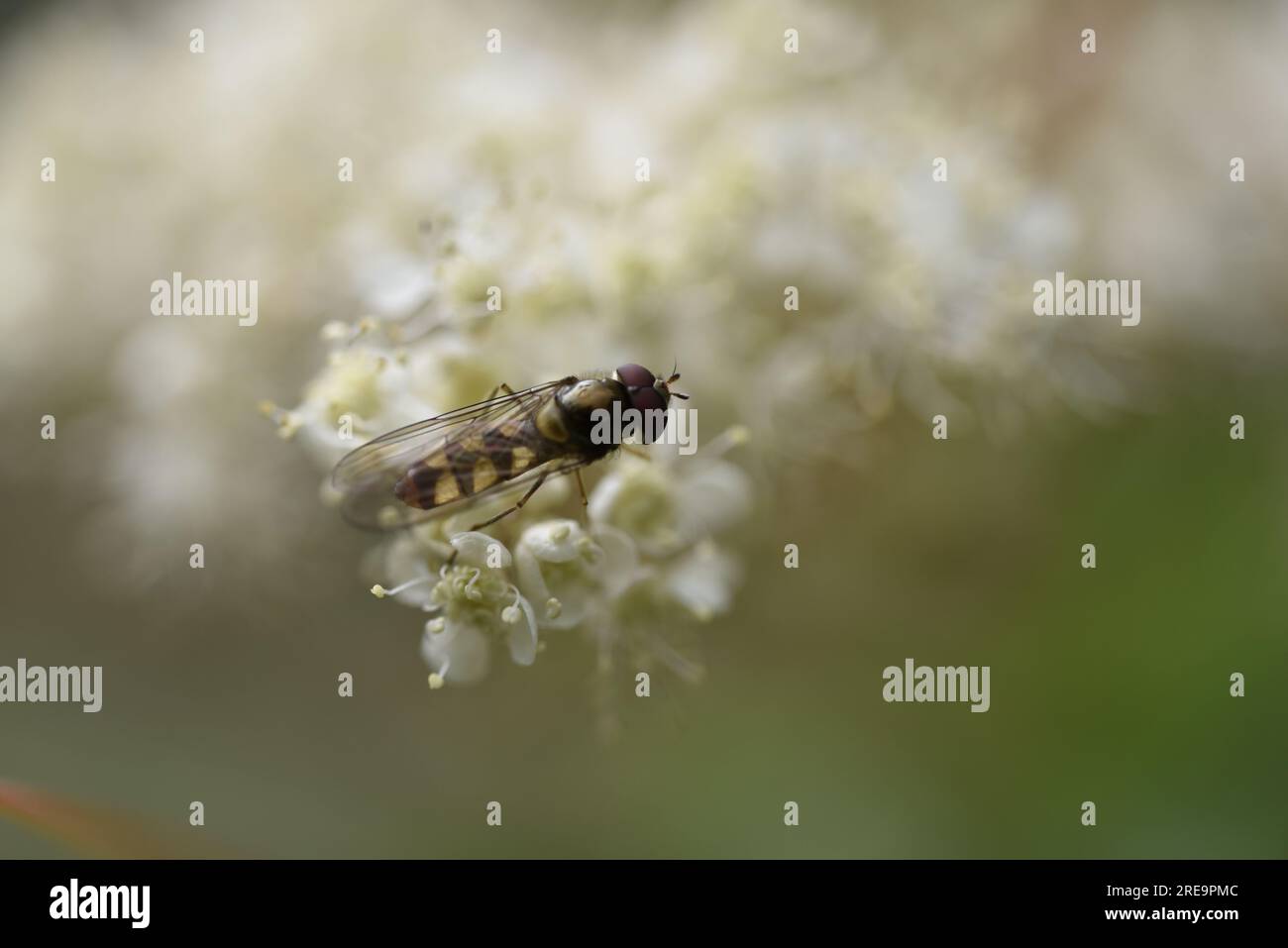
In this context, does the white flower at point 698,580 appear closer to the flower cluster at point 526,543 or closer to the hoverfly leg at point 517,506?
the flower cluster at point 526,543

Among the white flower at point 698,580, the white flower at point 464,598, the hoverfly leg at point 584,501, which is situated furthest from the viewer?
the white flower at point 698,580

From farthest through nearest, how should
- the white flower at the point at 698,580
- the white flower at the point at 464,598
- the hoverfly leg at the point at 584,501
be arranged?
the white flower at the point at 698,580 → the hoverfly leg at the point at 584,501 → the white flower at the point at 464,598

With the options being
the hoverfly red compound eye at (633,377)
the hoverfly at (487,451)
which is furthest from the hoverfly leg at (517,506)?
the hoverfly red compound eye at (633,377)

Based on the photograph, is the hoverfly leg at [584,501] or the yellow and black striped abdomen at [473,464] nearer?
the yellow and black striped abdomen at [473,464]

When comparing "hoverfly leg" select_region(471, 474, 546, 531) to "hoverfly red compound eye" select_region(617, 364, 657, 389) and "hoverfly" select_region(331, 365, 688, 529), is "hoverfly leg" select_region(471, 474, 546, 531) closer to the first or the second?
"hoverfly" select_region(331, 365, 688, 529)

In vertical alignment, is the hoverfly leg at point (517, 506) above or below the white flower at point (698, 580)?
above

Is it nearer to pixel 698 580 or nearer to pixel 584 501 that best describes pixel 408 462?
pixel 584 501

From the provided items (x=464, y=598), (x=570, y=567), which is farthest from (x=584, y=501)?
(x=464, y=598)

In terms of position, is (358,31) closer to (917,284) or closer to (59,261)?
(59,261)

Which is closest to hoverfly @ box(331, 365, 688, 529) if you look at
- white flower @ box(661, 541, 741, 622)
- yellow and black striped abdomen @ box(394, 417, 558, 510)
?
yellow and black striped abdomen @ box(394, 417, 558, 510)
